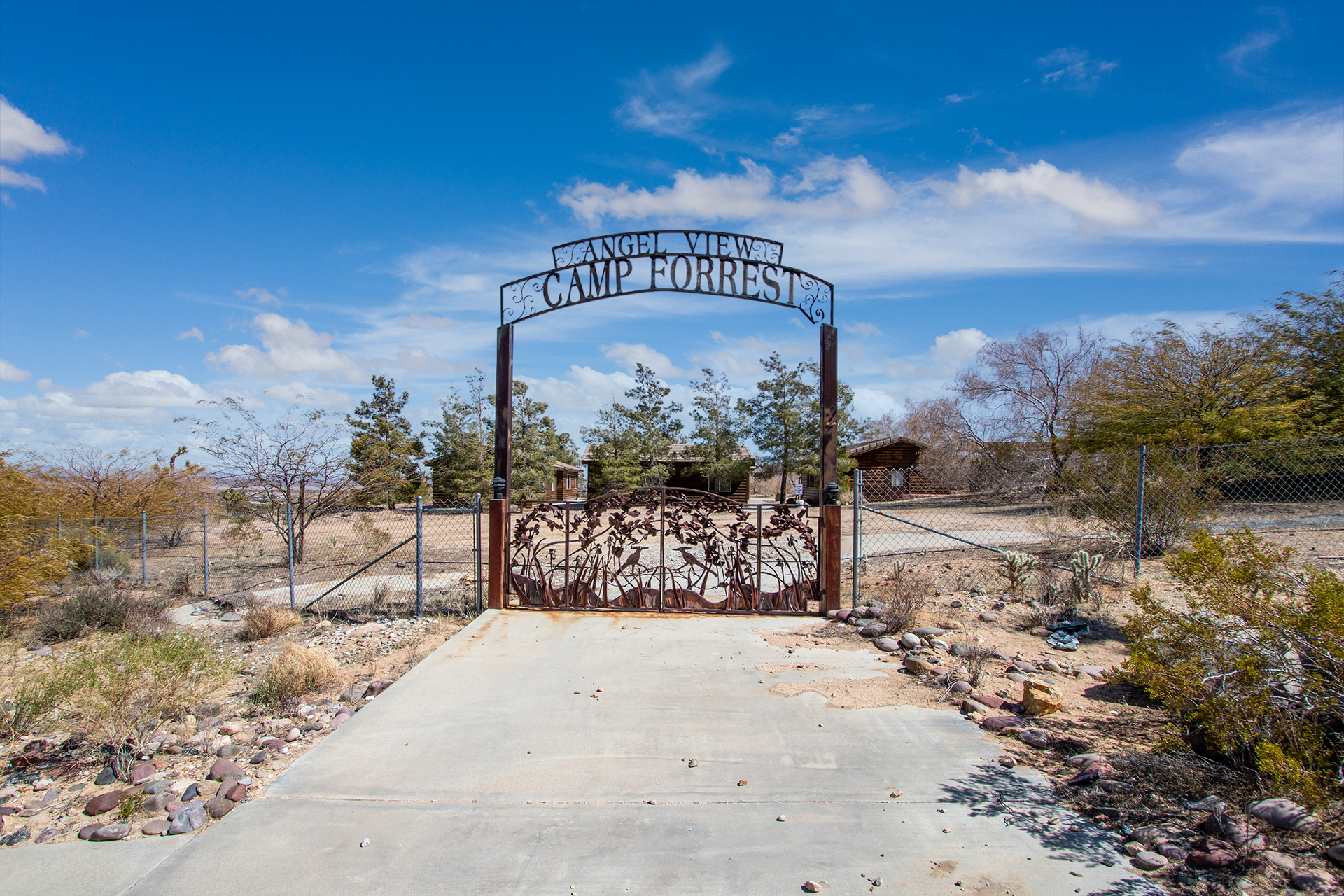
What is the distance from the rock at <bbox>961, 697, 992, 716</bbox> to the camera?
4.77m

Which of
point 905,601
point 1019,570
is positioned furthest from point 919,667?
point 1019,570

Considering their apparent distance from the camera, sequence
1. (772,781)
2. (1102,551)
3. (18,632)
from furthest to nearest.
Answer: (1102,551) → (18,632) → (772,781)

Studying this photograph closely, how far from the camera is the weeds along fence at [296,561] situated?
933cm

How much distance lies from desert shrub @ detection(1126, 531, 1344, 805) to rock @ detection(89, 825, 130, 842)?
16.6 feet

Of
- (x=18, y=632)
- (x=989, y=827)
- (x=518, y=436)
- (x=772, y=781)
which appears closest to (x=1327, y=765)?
(x=989, y=827)

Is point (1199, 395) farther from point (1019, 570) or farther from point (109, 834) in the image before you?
point (109, 834)

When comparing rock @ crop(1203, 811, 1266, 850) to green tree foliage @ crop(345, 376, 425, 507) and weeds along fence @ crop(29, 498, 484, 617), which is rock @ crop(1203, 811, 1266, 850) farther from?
green tree foliage @ crop(345, 376, 425, 507)

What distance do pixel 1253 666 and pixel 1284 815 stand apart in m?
0.67

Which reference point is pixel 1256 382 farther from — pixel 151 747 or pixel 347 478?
pixel 151 747

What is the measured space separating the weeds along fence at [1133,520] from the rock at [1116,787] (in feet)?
11.9

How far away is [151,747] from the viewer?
4.33m

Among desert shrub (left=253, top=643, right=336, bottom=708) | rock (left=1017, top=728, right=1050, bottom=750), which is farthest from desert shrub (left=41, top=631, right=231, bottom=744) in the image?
rock (left=1017, top=728, right=1050, bottom=750)

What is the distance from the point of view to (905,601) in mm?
7043

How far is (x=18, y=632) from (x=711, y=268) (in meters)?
9.46
